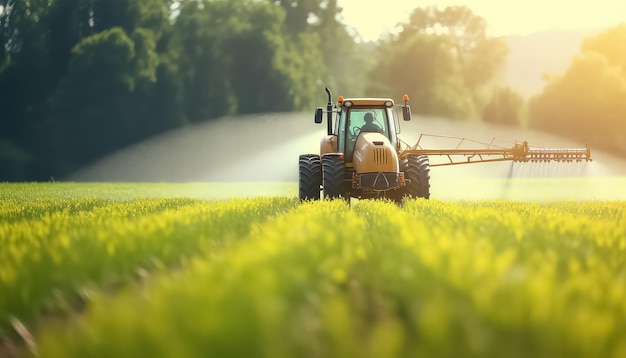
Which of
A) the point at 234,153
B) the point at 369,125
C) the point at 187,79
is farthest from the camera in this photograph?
the point at 234,153

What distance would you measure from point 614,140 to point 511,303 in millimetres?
57787

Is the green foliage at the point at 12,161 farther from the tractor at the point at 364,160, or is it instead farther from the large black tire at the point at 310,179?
the large black tire at the point at 310,179

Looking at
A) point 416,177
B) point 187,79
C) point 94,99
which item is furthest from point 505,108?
point 416,177

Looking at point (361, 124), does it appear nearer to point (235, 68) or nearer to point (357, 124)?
point (357, 124)

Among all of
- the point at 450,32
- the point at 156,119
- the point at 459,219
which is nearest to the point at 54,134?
the point at 156,119

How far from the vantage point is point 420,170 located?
16.6 meters

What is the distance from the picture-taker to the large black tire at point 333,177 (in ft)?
49.1

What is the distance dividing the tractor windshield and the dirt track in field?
35.2 metres

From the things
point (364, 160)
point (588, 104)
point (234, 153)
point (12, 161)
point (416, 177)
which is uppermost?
point (588, 104)

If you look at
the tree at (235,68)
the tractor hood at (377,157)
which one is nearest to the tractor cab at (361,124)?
the tractor hood at (377,157)

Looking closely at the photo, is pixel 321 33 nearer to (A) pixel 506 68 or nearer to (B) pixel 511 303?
(A) pixel 506 68

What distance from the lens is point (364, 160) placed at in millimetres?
14875

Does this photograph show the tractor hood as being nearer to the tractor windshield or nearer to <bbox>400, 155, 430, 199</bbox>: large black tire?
the tractor windshield

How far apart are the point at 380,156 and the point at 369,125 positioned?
1713 mm
